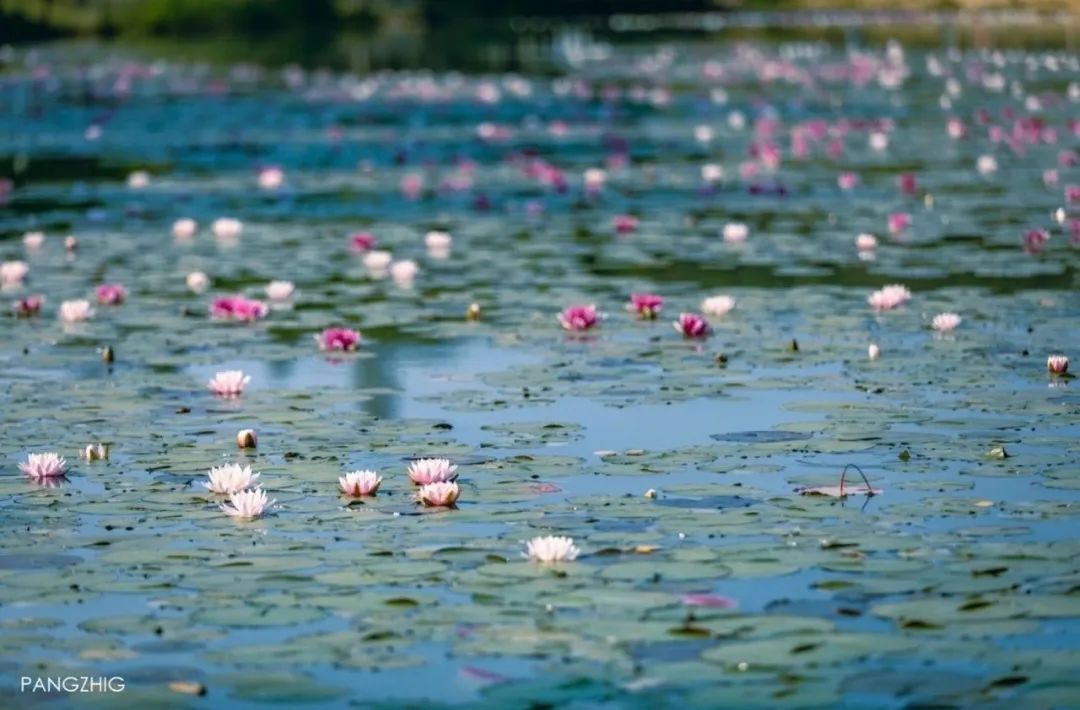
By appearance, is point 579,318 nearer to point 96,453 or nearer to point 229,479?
point 96,453

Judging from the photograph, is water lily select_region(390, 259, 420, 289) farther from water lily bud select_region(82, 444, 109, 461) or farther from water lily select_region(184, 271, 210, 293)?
water lily bud select_region(82, 444, 109, 461)

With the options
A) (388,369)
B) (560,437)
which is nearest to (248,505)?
(560,437)

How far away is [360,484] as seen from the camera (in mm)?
6309

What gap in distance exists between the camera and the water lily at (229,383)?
8.06m

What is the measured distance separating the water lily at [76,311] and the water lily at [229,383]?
1927 millimetres

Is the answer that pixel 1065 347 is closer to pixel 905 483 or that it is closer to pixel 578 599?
pixel 905 483

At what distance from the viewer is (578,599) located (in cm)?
521

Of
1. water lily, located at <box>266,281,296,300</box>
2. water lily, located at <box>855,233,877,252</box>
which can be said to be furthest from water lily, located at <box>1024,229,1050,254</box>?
water lily, located at <box>266,281,296,300</box>

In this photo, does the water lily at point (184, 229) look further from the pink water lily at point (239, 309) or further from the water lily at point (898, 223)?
the water lily at point (898, 223)

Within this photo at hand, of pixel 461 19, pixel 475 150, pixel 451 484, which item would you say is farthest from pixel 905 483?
pixel 461 19

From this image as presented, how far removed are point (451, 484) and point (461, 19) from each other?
56059 mm

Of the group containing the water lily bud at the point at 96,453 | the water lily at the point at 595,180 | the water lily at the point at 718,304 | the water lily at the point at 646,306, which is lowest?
the water lily bud at the point at 96,453

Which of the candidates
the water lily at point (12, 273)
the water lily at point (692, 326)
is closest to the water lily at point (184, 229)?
the water lily at point (12, 273)

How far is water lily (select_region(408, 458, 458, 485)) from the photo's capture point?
20.6 ft
